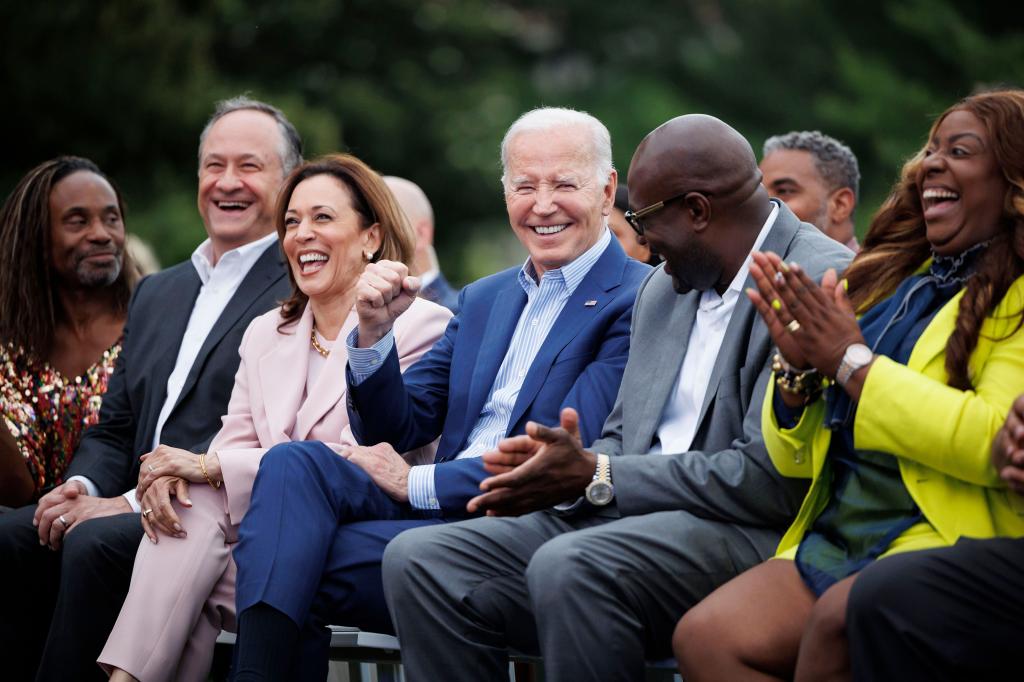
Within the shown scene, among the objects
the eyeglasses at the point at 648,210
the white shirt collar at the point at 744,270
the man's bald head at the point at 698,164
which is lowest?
the white shirt collar at the point at 744,270

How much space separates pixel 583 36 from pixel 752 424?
18.2 m

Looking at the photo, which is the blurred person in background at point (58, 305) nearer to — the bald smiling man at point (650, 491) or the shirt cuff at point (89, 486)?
the shirt cuff at point (89, 486)

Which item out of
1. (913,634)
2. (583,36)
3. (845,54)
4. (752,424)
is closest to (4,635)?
(752,424)

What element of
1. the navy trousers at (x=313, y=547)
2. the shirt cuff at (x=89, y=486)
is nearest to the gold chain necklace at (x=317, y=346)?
the navy trousers at (x=313, y=547)

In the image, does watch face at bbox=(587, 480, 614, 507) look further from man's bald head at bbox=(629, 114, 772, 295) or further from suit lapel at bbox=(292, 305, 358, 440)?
suit lapel at bbox=(292, 305, 358, 440)

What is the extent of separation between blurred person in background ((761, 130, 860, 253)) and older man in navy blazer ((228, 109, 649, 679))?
178 cm

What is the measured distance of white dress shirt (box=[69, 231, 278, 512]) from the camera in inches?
214

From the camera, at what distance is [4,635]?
16.8 ft

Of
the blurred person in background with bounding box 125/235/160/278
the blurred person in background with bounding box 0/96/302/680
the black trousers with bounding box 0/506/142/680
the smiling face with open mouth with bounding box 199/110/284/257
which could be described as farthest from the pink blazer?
the blurred person in background with bounding box 125/235/160/278

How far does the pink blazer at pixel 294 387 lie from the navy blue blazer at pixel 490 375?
179 millimetres

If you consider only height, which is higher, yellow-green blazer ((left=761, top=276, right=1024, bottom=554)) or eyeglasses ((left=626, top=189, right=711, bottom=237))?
eyeglasses ((left=626, top=189, right=711, bottom=237))

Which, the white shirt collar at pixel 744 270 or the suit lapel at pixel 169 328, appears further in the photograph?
the suit lapel at pixel 169 328

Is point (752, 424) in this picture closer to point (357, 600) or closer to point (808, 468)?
point (808, 468)

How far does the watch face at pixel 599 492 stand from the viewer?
376 cm
